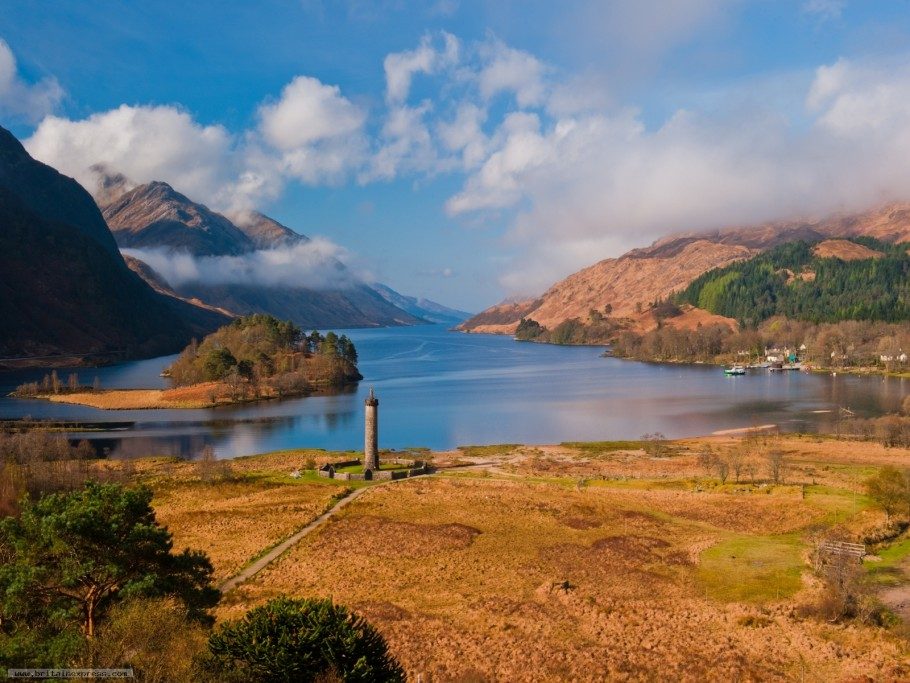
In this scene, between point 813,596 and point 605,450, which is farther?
point 605,450

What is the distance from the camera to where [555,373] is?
180750 millimetres

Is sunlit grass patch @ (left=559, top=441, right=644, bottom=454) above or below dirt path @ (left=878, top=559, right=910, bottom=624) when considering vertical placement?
below

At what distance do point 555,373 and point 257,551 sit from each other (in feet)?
484

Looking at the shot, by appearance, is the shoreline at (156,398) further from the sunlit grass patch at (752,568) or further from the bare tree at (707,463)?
the sunlit grass patch at (752,568)

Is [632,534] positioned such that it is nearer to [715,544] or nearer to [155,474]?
[715,544]

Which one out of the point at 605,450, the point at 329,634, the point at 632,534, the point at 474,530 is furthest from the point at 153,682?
the point at 605,450

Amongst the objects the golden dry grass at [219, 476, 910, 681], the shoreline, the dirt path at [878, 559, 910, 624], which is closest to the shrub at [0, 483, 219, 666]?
the golden dry grass at [219, 476, 910, 681]

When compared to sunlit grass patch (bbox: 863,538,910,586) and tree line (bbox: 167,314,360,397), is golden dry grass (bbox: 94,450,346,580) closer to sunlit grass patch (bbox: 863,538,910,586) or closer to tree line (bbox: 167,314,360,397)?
sunlit grass patch (bbox: 863,538,910,586)

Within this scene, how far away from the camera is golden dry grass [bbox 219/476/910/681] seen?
78.9 feet

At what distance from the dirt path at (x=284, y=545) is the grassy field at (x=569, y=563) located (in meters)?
A: 0.65

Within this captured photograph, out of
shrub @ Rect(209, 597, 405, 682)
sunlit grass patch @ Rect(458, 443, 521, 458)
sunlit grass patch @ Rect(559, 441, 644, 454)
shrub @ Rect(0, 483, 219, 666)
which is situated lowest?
sunlit grass patch @ Rect(559, 441, 644, 454)

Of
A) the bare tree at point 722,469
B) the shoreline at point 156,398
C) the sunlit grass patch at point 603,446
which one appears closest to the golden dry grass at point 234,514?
the bare tree at point 722,469

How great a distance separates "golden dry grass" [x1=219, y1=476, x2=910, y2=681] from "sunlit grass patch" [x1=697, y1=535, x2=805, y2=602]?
0.16m

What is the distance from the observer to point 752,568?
34156 millimetres
